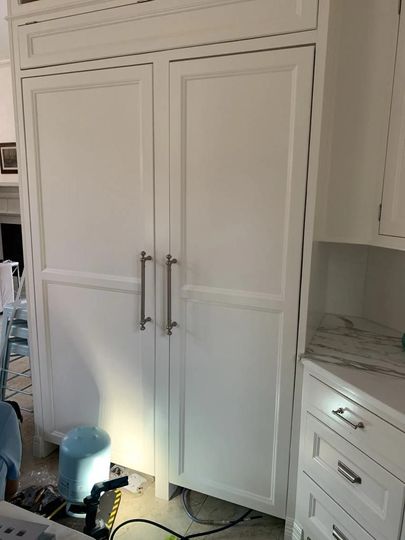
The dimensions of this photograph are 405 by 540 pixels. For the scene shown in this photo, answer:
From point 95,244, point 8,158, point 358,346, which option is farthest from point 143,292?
point 8,158

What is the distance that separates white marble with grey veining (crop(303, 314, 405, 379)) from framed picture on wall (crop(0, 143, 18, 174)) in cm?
453

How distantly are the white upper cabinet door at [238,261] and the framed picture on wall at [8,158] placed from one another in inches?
161

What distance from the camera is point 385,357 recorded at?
4.82 feet

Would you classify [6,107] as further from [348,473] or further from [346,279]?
[348,473]

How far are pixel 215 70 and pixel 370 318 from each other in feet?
Answer: 4.27

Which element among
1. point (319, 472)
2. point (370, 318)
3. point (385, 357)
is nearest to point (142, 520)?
point (319, 472)

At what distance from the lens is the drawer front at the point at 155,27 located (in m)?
1.35

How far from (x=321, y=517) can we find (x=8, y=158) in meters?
5.10

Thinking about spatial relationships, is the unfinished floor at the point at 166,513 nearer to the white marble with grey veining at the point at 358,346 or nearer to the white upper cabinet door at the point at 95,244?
the white upper cabinet door at the point at 95,244

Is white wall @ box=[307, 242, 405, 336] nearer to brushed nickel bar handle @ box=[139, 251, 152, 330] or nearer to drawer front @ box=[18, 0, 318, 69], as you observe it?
brushed nickel bar handle @ box=[139, 251, 152, 330]

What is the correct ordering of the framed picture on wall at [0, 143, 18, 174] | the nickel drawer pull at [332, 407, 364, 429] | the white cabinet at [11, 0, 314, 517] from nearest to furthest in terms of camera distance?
the nickel drawer pull at [332, 407, 364, 429] < the white cabinet at [11, 0, 314, 517] < the framed picture on wall at [0, 143, 18, 174]

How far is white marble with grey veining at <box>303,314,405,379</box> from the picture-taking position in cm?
141

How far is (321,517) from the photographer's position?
1.43 meters

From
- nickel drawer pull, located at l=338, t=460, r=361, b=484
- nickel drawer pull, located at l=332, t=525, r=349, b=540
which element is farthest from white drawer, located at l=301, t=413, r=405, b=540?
nickel drawer pull, located at l=332, t=525, r=349, b=540
